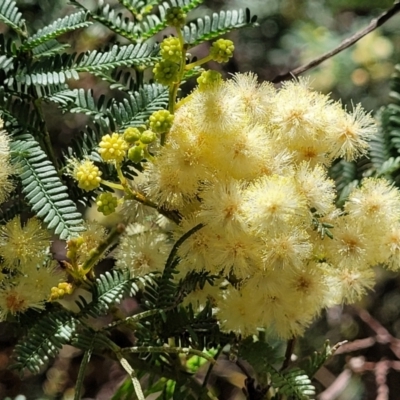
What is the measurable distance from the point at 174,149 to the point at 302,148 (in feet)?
0.45

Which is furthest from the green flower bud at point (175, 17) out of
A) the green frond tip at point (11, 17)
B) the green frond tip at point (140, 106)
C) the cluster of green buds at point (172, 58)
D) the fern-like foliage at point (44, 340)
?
the fern-like foliage at point (44, 340)

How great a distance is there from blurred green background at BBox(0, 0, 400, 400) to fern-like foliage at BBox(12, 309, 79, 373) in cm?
71

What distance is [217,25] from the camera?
2.34 feet

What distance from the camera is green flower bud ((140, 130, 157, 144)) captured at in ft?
1.96

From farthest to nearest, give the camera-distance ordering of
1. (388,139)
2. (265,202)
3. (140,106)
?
(388,139) → (140,106) → (265,202)

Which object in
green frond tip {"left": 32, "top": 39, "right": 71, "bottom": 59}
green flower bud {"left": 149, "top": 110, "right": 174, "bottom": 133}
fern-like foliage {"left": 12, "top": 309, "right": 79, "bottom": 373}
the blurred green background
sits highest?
green frond tip {"left": 32, "top": 39, "right": 71, "bottom": 59}

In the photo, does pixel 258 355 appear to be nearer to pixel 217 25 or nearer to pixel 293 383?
pixel 293 383

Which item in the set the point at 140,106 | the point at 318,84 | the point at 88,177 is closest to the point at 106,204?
the point at 88,177

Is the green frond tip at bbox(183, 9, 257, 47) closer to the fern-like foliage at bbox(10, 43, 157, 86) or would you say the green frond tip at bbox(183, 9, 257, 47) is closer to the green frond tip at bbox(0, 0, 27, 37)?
the fern-like foliage at bbox(10, 43, 157, 86)

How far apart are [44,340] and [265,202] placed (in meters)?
0.25

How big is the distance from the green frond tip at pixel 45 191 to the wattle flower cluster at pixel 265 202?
83mm

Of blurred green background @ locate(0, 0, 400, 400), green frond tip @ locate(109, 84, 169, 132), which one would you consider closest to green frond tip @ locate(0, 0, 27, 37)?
green frond tip @ locate(109, 84, 169, 132)

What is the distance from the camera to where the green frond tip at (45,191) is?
61 centimetres

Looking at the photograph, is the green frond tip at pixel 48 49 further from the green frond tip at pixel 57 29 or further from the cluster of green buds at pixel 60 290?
the cluster of green buds at pixel 60 290
